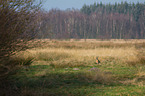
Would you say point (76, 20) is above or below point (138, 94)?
above

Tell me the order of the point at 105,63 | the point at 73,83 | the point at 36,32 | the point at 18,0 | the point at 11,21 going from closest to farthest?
the point at 11,21 < the point at 18,0 < the point at 36,32 < the point at 73,83 < the point at 105,63

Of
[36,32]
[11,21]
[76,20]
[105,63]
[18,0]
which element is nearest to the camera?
[11,21]

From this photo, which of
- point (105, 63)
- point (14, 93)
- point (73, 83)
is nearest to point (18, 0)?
point (14, 93)

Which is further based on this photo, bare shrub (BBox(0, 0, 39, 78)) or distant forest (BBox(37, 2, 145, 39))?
distant forest (BBox(37, 2, 145, 39))

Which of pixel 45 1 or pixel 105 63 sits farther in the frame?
pixel 105 63

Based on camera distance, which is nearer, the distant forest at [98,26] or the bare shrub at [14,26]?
the bare shrub at [14,26]

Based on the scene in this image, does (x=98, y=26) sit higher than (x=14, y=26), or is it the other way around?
(x=98, y=26)

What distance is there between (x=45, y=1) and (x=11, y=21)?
1.75 meters

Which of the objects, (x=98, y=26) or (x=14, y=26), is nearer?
(x=14, y=26)

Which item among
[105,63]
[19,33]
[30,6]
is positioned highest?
[30,6]

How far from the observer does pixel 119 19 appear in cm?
6844

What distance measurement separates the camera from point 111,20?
226ft

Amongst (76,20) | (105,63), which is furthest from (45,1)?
(76,20)

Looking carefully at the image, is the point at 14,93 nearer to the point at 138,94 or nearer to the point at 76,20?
the point at 138,94
